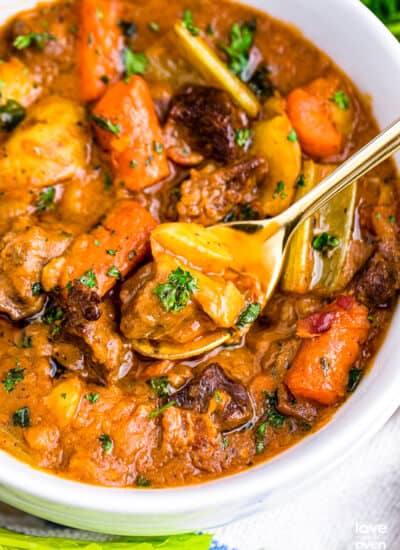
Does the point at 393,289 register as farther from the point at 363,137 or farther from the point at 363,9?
the point at 363,9

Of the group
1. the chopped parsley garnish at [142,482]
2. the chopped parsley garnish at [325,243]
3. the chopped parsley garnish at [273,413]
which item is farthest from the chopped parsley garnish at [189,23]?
→ the chopped parsley garnish at [142,482]

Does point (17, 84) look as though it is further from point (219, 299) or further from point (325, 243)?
point (325, 243)

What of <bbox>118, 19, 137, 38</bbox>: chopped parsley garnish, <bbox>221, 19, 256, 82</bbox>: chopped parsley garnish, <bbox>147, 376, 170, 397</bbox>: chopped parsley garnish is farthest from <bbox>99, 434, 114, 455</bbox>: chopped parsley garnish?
<bbox>118, 19, 137, 38</bbox>: chopped parsley garnish

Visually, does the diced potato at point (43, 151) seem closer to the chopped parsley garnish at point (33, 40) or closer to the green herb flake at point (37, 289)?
the chopped parsley garnish at point (33, 40)

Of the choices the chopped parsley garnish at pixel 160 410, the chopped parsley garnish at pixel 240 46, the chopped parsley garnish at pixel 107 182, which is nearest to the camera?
the chopped parsley garnish at pixel 160 410

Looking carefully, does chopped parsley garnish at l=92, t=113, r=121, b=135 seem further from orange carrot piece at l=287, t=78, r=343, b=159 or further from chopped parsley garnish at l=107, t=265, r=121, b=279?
orange carrot piece at l=287, t=78, r=343, b=159

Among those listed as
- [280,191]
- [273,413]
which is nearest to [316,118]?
[280,191]

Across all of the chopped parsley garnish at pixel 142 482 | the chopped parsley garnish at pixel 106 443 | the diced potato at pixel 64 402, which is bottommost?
the diced potato at pixel 64 402

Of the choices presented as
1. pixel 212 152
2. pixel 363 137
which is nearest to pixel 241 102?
pixel 212 152
